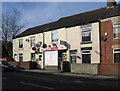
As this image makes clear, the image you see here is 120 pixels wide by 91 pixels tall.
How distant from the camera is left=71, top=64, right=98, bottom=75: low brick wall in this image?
54.6 feet

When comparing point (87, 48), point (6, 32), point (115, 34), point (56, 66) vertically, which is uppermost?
point (6, 32)

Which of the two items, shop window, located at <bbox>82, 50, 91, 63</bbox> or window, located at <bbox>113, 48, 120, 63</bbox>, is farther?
shop window, located at <bbox>82, 50, 91, 63</bbox>

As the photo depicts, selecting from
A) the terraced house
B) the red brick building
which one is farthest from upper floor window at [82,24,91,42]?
the red brick building

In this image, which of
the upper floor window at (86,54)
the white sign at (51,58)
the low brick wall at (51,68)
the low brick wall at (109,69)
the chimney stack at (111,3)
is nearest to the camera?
the low brick wall at (109,69)

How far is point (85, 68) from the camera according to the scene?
17406 millimetres

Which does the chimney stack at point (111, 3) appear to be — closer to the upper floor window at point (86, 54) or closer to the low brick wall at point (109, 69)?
the upper floor window at point (86, 54)

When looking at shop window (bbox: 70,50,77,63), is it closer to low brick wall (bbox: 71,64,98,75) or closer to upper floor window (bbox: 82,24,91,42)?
low brick wall (bbox: 71,64,98,75)

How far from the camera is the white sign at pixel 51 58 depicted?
22.3 meters

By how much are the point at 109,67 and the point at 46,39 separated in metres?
11.3

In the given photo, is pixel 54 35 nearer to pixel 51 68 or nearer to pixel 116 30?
pixel 51 68

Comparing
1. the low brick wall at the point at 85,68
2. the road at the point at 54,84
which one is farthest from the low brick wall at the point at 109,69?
the road at the point at 54,84

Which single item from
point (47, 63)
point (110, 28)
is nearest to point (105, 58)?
point (110, 28)

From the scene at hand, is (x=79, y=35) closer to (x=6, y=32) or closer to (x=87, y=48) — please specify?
(x=87, y=48)

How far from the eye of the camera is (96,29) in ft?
59.6
